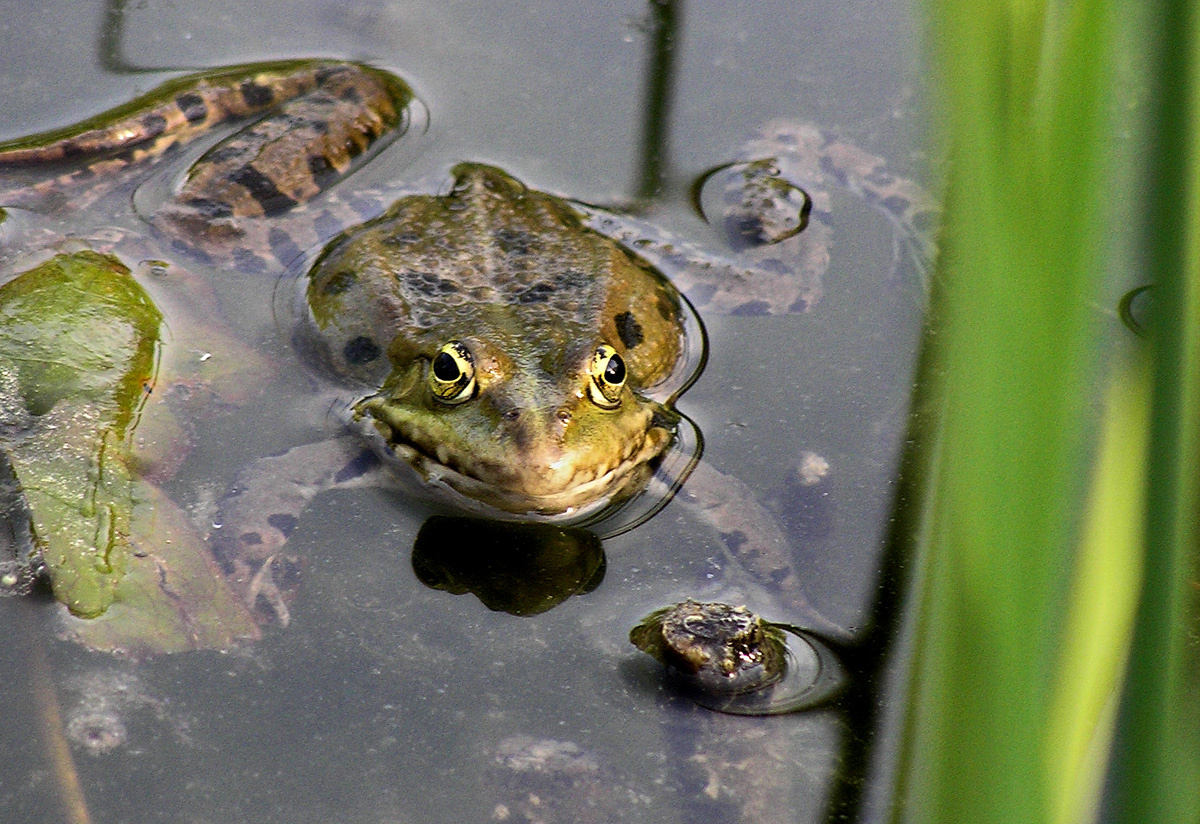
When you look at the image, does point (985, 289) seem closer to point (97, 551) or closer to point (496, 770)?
point (496, 770)

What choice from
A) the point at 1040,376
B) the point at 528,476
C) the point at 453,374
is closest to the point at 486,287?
the point at 453,374

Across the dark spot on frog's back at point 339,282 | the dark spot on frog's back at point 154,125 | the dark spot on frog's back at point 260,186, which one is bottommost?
the dark spot on frog's back at point 339,282

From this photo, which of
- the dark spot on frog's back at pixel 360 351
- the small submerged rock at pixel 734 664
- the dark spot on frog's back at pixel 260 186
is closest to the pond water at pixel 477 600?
the small submerged rock at pixel 734 664

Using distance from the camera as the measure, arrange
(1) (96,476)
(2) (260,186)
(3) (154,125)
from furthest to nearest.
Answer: (3) (154,125)
(2) (260,186)
(1) (96,476)

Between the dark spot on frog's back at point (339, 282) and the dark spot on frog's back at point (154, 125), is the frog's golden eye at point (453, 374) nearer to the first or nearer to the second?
the dark spot on frog's back at point (339, 282)

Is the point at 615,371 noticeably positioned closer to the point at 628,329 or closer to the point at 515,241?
the point at 628,329
